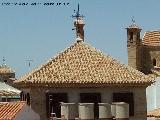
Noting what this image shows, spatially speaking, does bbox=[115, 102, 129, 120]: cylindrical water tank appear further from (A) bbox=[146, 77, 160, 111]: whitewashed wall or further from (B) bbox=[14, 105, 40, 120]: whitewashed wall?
(A) bbox=[146, 77, 160, 111]: whitewashed wall

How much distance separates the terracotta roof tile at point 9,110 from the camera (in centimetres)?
2691

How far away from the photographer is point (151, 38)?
62.3m

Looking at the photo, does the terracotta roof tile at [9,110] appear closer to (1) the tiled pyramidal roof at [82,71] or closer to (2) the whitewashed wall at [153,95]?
(1) the tiled pyramidal roof at [82,71]

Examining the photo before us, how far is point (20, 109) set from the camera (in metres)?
27.2

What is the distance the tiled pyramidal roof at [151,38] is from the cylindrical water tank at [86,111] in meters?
35.0

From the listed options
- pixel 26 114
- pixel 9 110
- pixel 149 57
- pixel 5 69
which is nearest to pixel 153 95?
pixel 149 57

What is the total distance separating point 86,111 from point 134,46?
35.8 m

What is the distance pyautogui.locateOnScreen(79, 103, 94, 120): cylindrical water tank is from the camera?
90.3 feet

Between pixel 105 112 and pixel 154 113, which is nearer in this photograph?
pixel 105 112

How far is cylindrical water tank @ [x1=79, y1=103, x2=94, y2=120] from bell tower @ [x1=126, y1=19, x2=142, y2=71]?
113ft

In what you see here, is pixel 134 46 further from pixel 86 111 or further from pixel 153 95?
pixel 86 111

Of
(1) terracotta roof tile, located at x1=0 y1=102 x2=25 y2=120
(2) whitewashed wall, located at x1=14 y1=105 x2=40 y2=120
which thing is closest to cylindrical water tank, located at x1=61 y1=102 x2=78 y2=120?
(2) whitewashed wall, located at x1=14 y1=105 x2=40 y2=120

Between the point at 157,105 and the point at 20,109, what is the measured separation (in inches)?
795

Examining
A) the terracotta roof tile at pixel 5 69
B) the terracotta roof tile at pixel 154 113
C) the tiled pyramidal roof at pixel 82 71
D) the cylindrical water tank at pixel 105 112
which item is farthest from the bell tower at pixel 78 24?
the terracotta roof tile at pixel 5 69
